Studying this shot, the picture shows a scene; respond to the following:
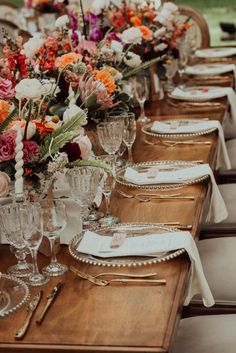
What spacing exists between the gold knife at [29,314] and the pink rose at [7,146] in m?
0.34

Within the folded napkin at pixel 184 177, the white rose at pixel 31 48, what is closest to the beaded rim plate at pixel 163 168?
the folded napkin at pixel 184 177

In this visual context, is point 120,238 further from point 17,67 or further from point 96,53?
point 96,53

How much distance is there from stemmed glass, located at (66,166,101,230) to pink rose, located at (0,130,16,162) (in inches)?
6.9

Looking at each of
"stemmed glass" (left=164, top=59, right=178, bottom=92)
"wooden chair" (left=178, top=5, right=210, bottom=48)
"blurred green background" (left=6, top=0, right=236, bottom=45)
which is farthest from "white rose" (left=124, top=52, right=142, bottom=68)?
"blurred green background" (left=6, top=0, right=236, bottom=45)

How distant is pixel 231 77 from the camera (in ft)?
13.8

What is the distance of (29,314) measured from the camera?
1521 millimetres

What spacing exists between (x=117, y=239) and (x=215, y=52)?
3.36 metres

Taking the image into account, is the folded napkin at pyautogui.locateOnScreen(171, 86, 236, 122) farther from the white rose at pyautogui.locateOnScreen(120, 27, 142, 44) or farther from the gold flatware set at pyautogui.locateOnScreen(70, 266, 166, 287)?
the gold flatware set at pyautogui.locateOnScreen(70, 266, 166, 287)

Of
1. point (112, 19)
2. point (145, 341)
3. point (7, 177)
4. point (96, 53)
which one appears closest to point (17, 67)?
point (96, 53)

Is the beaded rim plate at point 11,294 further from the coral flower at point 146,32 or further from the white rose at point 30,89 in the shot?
the coral flower at point 146,32

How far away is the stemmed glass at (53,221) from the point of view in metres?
1.67

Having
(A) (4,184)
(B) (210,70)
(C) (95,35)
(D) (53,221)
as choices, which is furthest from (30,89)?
(B) (210,70)

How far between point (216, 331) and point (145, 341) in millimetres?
578

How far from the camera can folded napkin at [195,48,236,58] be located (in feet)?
16.0
